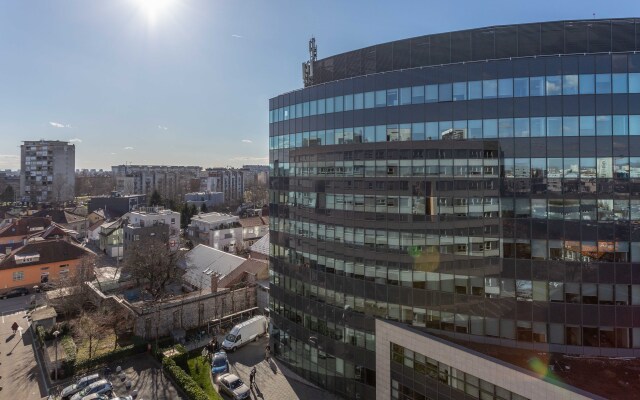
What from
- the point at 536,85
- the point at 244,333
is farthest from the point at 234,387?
the point at 536,85

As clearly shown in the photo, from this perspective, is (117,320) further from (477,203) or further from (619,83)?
(619,83)

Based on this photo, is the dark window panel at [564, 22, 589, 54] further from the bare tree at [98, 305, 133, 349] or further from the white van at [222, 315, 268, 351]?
the bare tree at [98, 305, 133, 349]

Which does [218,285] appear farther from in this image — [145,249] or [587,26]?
[587,26]

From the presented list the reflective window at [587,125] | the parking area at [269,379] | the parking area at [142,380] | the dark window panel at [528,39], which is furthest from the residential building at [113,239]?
the reflective window at [587,125]

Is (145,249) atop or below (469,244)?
below

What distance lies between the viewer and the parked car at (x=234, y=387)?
29027 mm

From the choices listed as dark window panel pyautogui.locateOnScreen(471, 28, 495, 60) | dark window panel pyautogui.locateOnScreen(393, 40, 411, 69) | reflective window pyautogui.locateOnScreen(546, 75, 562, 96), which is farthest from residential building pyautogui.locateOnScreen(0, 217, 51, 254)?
reflective window pyautogui.locateOnScreen(546, 75, 562, 96)

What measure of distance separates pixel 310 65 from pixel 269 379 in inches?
1194

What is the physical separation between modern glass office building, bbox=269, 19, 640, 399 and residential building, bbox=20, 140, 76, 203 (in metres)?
134

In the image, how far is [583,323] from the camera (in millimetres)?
23531

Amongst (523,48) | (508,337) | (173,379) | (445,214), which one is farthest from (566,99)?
(173,379)

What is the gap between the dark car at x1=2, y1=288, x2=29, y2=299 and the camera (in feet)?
167

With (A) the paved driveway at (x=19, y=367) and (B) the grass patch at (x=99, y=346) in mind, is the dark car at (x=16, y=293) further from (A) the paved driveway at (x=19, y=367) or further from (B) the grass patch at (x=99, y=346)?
(B) the grass patch at (x=99, y=346)

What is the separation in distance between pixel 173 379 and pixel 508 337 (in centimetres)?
2596
